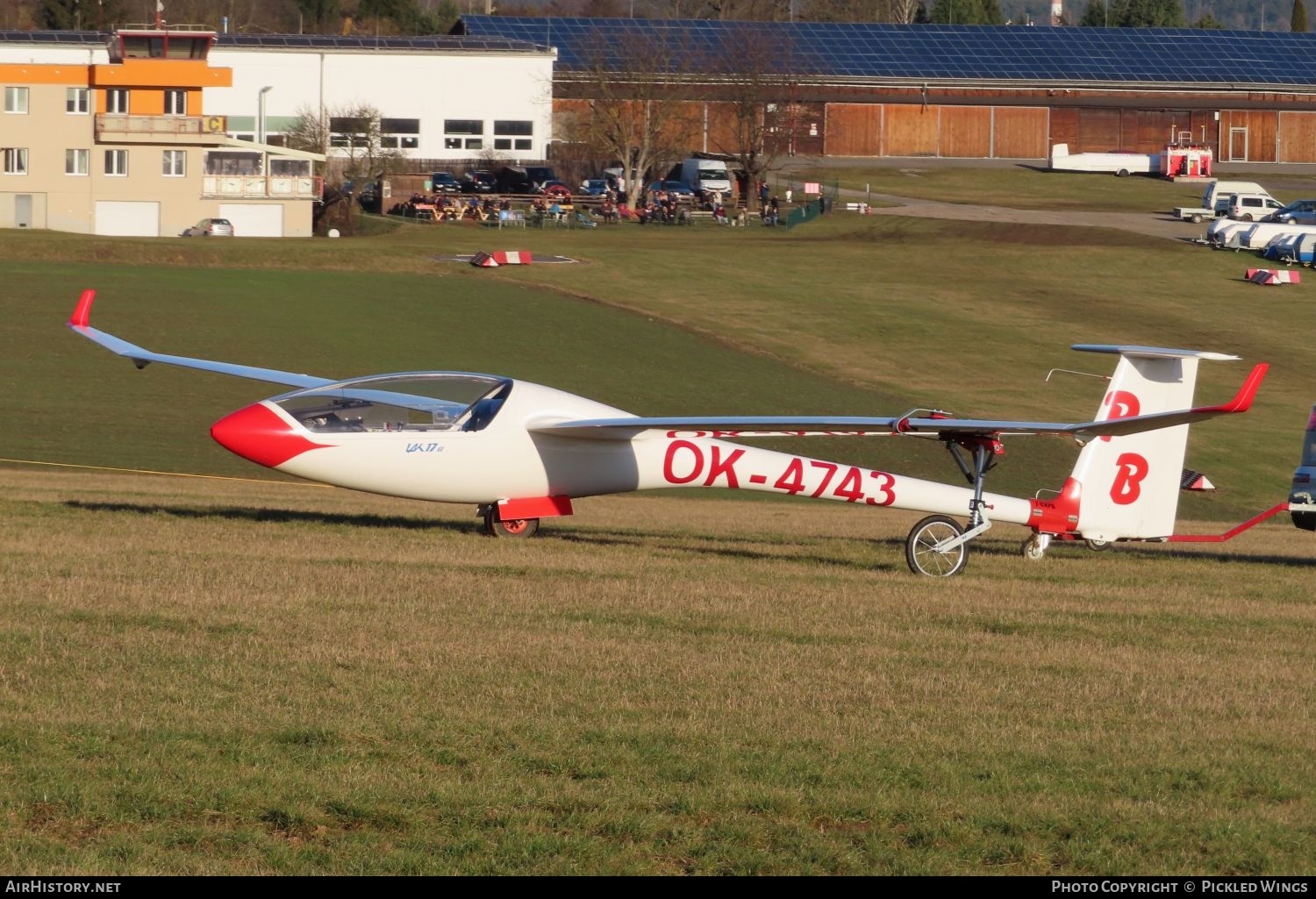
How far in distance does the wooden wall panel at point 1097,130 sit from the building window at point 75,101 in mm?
68036

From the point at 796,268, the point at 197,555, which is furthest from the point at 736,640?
the point at 796,268

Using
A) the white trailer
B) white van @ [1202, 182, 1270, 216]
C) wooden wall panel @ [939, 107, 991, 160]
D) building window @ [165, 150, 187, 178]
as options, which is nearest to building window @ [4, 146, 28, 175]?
building window @ [165, 150, 187, 178]

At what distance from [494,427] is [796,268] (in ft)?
173

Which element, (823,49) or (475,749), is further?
(823,49)

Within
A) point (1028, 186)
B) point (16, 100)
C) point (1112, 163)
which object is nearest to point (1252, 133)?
point (1112, 163)

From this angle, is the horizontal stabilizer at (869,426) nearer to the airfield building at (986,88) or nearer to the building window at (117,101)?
the building window at (117,101)

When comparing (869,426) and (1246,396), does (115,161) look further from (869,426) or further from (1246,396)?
(1246,396)

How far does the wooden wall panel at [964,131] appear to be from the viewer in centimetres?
12269

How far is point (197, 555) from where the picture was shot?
15578 millimetres

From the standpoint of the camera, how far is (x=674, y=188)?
10062cm

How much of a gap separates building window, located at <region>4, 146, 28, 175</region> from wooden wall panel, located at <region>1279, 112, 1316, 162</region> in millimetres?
86671

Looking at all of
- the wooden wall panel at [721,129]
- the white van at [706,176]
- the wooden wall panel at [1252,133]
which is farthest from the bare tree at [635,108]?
the wooden wall panel at [1252,133]

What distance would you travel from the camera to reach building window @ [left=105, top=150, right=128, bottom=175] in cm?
9300

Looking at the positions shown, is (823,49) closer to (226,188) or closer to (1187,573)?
(226,188)
